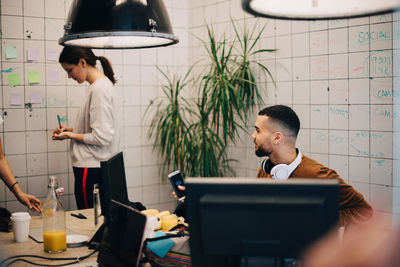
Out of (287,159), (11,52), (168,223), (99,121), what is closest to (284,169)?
(287,159)

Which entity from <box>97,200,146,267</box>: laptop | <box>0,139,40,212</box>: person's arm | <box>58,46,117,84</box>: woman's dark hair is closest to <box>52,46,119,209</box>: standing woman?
<box>58,46,117,84</box>: woman's dark hair

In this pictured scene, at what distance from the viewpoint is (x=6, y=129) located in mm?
3818

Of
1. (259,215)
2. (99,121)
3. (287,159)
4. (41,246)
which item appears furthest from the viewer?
(99,121)

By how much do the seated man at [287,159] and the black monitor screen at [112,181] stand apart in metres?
0.76

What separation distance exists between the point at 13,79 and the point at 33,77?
16 centimetres

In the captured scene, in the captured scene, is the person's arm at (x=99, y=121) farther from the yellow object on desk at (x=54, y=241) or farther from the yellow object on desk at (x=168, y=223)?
the yellow object on desk at (x=54, y=241)

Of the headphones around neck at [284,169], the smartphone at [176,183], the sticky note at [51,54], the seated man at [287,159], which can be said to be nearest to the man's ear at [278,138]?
the seated man at [287,159]

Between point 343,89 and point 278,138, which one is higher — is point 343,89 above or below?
above

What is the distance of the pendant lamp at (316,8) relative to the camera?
1.44m

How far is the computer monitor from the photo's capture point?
1.29 meters

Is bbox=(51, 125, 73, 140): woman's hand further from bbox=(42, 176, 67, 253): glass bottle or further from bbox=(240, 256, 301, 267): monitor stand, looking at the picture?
bbox=(240, 256, 301, 267): monitor stand

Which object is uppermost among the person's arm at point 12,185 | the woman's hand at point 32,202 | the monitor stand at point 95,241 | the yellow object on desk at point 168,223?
the person's arm at point 12,185

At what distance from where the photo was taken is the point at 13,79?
381 centimetres

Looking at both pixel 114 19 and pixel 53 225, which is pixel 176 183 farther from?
pixel 114 19
